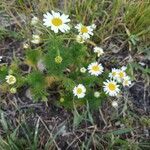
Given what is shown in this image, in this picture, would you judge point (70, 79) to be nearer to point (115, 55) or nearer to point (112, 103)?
point (112, 103)

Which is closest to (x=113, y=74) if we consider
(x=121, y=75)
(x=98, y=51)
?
(x=121, y=75)

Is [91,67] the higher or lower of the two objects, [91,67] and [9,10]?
the lower

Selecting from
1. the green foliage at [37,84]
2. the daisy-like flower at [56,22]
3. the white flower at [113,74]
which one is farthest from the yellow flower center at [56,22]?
the white flower at [113,74]

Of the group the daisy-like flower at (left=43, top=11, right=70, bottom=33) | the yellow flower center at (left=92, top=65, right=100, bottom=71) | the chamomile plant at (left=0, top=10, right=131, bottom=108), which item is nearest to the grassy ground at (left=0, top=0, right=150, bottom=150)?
the chamomile plant at (left=0, top=10, right=131, bottom=108)

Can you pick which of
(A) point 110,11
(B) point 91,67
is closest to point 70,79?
(B) point 91,67

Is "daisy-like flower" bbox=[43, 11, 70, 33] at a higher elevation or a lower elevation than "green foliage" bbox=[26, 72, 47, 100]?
higher

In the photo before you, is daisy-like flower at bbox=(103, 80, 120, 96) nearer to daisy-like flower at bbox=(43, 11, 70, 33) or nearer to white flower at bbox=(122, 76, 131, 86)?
white flower at bbox=(122, 76, 131, 86)

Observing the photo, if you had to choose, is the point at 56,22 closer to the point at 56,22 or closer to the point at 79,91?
the point at 56,22
